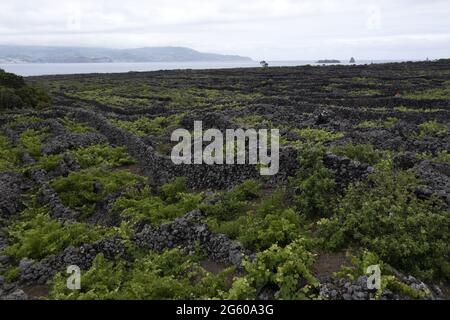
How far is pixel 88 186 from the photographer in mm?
21328

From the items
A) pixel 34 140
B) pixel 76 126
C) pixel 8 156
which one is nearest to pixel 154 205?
pixel 8 156

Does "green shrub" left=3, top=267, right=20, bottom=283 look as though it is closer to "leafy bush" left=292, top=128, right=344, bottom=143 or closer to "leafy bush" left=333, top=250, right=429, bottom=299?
"leafy bush" left=333, top=250, right=429, bottom=299

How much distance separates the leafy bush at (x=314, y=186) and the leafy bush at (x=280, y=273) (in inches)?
125

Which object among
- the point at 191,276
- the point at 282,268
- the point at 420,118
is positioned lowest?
the point at 191,276

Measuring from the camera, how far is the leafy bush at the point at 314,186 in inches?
603

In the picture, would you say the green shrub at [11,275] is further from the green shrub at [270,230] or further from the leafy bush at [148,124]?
the leafy bush at [148,124]

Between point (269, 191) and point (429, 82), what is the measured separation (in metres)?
51.0

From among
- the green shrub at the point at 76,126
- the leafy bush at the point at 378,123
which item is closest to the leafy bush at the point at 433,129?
the leafy bush at the point at 378,123

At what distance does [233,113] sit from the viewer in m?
37.8

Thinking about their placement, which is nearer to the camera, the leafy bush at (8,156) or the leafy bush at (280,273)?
the leafy bush at (280,273)

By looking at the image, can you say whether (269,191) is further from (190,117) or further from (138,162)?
(190,117)

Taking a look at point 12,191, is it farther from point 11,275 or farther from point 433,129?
point 433,129
